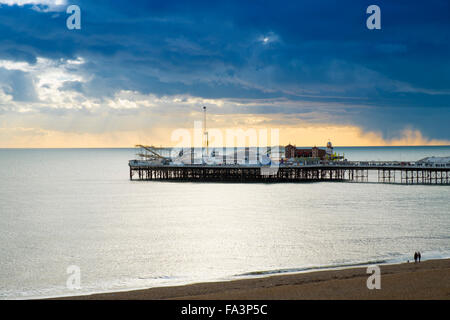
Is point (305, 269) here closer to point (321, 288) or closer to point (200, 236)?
point (321, 288)

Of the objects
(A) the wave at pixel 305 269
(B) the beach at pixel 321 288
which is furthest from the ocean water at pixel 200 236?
(B) the beach at pixel 321 288

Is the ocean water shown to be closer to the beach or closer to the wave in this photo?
the wave

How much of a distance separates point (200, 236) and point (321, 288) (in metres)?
16.0

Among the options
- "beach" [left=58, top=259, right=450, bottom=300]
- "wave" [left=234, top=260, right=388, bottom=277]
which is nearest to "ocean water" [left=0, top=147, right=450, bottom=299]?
"wave" [left=234, top=260, right=388, bottom=277]

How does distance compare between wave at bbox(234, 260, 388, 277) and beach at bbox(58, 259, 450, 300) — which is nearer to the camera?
beach at bbox(58, 259, 450, 300)

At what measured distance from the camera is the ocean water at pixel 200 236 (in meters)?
24.8

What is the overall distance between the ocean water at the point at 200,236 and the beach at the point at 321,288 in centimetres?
177

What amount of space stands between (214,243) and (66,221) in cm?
1799

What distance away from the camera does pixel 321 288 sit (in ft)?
65.7

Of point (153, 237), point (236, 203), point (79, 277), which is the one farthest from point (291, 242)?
point (236, 203)

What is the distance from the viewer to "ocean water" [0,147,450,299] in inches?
978

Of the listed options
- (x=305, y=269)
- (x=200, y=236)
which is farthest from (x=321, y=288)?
(x=200, y=236)

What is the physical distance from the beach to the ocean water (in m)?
1.77
